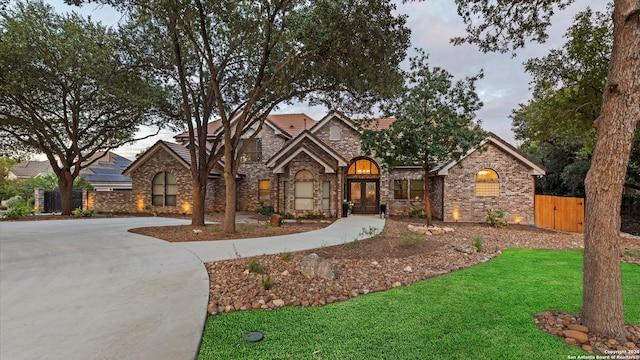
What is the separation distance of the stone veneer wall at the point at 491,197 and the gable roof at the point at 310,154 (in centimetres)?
615

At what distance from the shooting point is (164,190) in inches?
705

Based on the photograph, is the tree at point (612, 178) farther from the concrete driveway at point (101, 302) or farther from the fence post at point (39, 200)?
the fence post at point (39, 200)

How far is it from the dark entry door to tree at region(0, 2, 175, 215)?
485 inches

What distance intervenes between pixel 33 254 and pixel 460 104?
1473cm

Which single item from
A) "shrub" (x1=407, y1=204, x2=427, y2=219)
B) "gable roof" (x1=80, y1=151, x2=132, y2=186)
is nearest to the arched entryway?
"shrub" (x1=407, y1=204, x2=427, y2=219)

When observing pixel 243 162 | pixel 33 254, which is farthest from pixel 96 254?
pixel 243 162

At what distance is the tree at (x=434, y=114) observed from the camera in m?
11.0

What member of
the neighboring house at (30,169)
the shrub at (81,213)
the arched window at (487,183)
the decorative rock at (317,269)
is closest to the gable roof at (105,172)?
the shrub at (81,213)

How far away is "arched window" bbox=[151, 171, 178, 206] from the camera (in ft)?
58.5

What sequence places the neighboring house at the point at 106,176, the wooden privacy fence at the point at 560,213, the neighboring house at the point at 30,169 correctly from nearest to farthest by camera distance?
the wooden privacy fence at the point at 560,213 < the neighboring house at the point at 106,176 < the neighboring house at the point at 30,169

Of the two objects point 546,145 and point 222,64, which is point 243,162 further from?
point 546,145

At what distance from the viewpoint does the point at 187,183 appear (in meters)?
17.6

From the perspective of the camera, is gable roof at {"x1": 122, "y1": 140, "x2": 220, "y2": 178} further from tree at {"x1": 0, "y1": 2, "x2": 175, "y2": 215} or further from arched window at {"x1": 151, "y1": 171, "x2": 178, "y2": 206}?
tree at {"x1": 0, "y1": 2, "x2": 175, "y2": 215}

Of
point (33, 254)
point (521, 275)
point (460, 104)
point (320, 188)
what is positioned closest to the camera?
point (521, 275)
